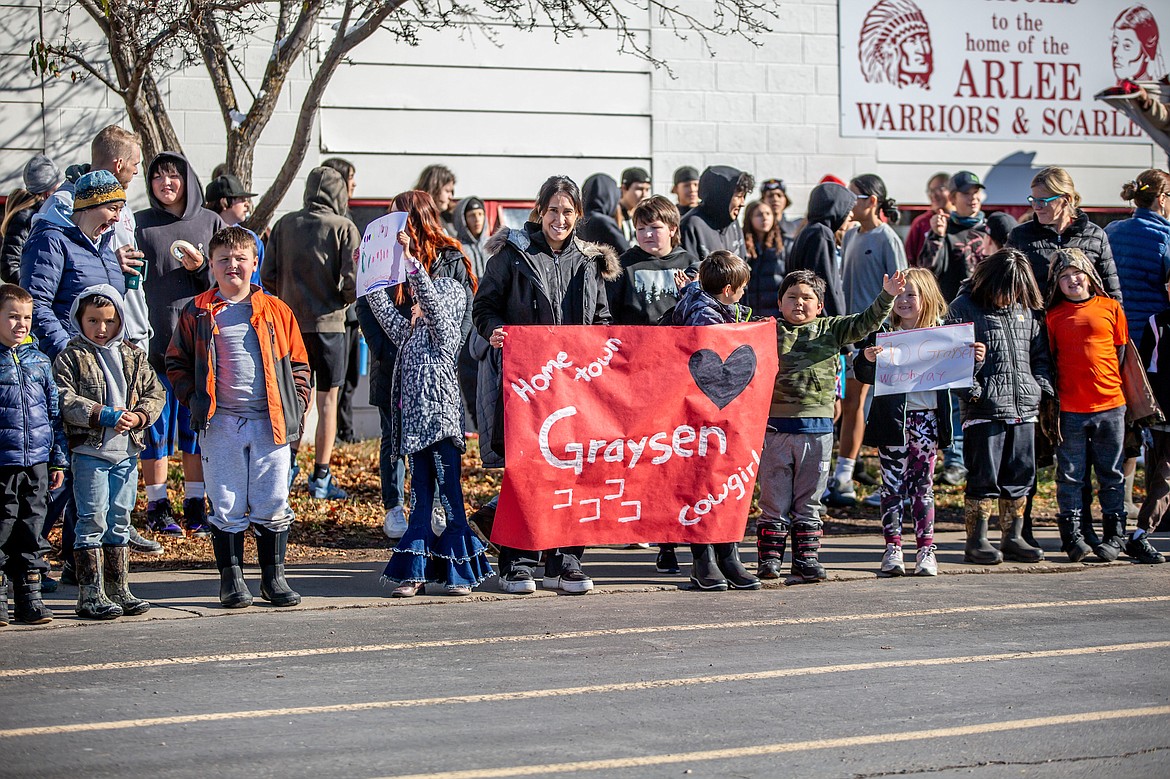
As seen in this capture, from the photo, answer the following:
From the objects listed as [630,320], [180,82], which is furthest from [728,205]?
[180,82]

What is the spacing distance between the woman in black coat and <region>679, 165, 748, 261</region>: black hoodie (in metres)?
1.82

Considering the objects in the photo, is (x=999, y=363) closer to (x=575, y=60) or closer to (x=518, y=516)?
(x=518, y=516)

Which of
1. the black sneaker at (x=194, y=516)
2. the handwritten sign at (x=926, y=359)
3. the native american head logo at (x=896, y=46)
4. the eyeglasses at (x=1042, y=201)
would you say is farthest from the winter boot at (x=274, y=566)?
the native american head logo at (x=896, y=46)

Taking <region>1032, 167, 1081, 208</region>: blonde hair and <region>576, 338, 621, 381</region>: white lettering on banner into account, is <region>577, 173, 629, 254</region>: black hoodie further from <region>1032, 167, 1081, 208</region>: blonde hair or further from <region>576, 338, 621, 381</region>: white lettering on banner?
<region>1032, 167, 1081, 208</region>: blonde hair

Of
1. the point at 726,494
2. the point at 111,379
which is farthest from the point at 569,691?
the point at 111,379

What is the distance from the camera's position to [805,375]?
28.0ft

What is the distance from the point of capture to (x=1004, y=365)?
8.99m

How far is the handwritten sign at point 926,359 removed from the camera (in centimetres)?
873

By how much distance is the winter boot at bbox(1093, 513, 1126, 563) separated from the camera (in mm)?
9305

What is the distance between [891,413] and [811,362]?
609 mm

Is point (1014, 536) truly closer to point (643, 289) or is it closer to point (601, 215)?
point (643, 289)

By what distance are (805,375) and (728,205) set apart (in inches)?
77.1

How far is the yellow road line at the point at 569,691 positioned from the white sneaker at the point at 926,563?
78.6 inches

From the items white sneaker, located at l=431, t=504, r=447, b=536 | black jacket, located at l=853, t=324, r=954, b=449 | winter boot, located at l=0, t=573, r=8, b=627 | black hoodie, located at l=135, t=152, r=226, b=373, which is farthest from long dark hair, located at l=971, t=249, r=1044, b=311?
winter boot, located at l=0, t=573, r=8, b=627
